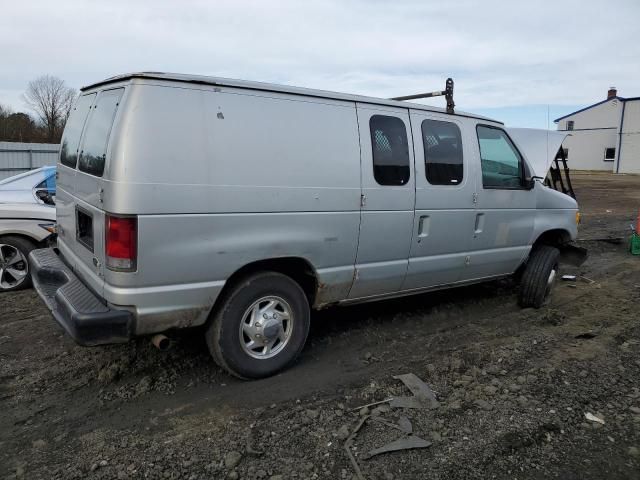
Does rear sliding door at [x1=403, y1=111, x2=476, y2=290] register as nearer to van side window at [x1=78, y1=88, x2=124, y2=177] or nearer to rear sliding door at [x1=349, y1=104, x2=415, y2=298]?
rear sliding door at [x1=349, y1=104, x2=415, y2=298]

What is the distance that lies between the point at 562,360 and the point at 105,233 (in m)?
3.80

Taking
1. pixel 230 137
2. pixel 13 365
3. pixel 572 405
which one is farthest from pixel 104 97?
pixel 572 405

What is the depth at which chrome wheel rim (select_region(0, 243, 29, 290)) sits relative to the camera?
20.8ft

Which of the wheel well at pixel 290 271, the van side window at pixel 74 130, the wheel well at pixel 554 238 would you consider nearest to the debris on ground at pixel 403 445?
the wheel well at pixel 290 271

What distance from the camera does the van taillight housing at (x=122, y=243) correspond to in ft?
10.8

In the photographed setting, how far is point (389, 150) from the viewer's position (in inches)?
180

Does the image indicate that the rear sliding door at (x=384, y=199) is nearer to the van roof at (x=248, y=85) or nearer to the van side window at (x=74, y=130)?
the van roof at (x=248, y=85)

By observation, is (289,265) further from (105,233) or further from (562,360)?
(562,360)

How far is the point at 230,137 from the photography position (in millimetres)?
3660

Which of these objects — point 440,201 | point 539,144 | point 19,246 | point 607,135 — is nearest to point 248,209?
point 440,201

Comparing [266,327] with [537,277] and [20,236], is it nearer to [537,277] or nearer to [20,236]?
[537,277]

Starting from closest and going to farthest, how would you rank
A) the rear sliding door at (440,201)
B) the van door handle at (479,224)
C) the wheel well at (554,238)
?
the rear sliding door at (440,201) → the van door handle at (479,224) → the wheel well at (554,238)

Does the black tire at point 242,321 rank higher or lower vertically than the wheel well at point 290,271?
lower

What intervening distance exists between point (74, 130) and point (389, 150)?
2655 mm
